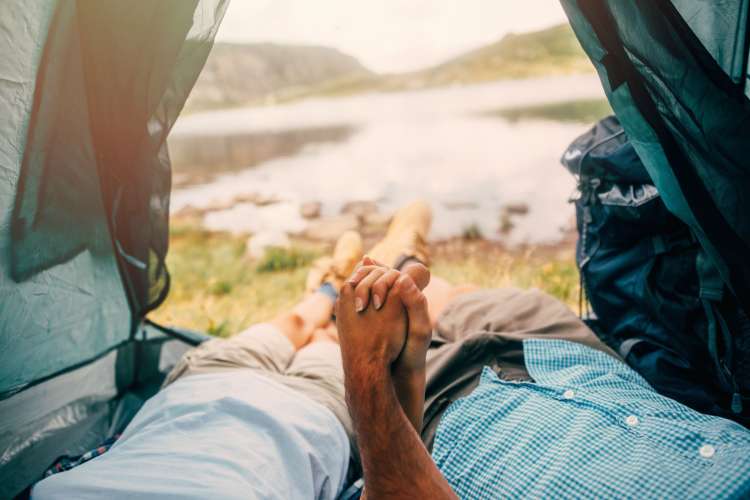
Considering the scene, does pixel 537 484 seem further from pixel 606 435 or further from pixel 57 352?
pixel 57 352

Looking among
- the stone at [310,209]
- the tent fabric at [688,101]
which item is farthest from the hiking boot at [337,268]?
the stone at [310,209]

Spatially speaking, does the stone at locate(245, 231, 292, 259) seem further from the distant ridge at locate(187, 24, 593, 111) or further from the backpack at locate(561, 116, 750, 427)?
the distant ridge at locate(187, 24, 593, 111)

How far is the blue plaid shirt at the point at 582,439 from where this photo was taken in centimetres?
100

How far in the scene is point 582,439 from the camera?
1.16m

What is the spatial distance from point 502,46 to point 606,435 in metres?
69.8

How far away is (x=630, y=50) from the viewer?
→ 3.84 feet

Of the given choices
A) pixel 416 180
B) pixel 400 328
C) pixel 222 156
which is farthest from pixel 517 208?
pixel 222 156

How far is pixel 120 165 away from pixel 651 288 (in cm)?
192

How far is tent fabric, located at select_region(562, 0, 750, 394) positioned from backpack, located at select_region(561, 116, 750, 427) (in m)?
0.20

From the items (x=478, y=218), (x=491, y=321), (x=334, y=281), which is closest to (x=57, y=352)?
(x=334, y=281)

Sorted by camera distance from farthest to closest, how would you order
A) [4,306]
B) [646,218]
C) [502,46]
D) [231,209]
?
[502,46] → [231,209] → [646,218] → [4,306]

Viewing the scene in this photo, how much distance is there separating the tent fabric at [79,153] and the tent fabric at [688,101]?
113cm

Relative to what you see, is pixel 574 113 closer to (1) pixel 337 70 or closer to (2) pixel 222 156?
(2) pixel 222 156

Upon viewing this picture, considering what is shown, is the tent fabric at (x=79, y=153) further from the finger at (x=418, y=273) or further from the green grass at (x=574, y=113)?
the green grass at (x=574, y=113)
